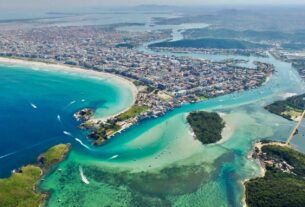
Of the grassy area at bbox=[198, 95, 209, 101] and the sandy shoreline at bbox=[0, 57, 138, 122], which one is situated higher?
the grassy area at bbox=[198, 95, 209, 101]

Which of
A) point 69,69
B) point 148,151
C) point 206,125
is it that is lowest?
point 69,69

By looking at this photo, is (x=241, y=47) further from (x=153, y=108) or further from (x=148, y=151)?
(x=148, y=151)

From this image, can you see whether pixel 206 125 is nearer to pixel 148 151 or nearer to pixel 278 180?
pixel 148 151

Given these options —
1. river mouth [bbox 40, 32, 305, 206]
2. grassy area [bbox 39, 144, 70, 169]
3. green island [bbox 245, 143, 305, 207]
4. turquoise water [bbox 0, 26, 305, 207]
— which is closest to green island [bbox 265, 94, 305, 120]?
turquoise water [bbox 0, 26, 305, 207]

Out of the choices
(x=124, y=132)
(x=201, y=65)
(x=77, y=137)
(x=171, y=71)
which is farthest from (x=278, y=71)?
(x=77, y=137)

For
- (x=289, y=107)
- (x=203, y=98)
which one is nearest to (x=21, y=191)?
(x=203, y=98)

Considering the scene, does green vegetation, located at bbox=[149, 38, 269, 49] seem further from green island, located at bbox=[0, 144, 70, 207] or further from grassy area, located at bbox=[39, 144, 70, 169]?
green island, located at bbox=[0, 144, 70, 207]

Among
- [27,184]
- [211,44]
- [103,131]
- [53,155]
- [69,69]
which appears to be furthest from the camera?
[211,44]
